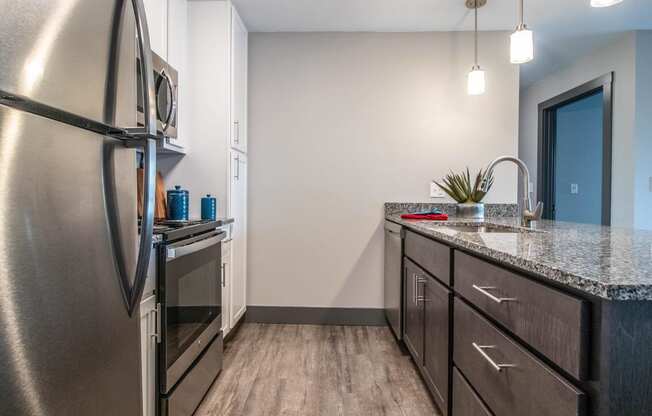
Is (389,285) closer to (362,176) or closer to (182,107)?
(362,176)

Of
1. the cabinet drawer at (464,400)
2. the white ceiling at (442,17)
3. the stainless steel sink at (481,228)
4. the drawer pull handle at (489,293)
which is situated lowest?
the cabinet drawer at (464,400)

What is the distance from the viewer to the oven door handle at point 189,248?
1.41 metres

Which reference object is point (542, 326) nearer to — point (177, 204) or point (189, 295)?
point (189, 295)

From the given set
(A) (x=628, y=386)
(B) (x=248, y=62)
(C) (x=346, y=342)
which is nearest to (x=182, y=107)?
(B) (x=248, y=62)

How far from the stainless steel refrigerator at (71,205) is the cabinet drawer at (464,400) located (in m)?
0.98

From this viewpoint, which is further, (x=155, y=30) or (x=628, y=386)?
(x=155, y=30)

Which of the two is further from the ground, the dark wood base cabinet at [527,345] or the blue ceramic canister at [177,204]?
the blue ceramic canister at [177,204]

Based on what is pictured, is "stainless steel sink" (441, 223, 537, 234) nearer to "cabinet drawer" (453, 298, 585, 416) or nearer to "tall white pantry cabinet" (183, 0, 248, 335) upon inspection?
"cabinet drawer" (453, 298, 585, 416)

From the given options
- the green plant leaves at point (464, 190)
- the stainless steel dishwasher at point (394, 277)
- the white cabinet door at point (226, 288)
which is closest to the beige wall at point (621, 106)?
the green plant leaves at point (464, 190)

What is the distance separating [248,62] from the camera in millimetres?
3006

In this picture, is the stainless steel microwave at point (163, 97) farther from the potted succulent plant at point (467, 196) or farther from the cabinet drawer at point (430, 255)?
the potted succulent plant at point (467, 196)

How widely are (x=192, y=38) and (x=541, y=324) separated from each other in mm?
2490

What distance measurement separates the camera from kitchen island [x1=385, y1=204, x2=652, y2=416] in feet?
2.04

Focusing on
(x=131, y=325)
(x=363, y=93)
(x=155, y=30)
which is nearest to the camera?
(x=131, y=325)
